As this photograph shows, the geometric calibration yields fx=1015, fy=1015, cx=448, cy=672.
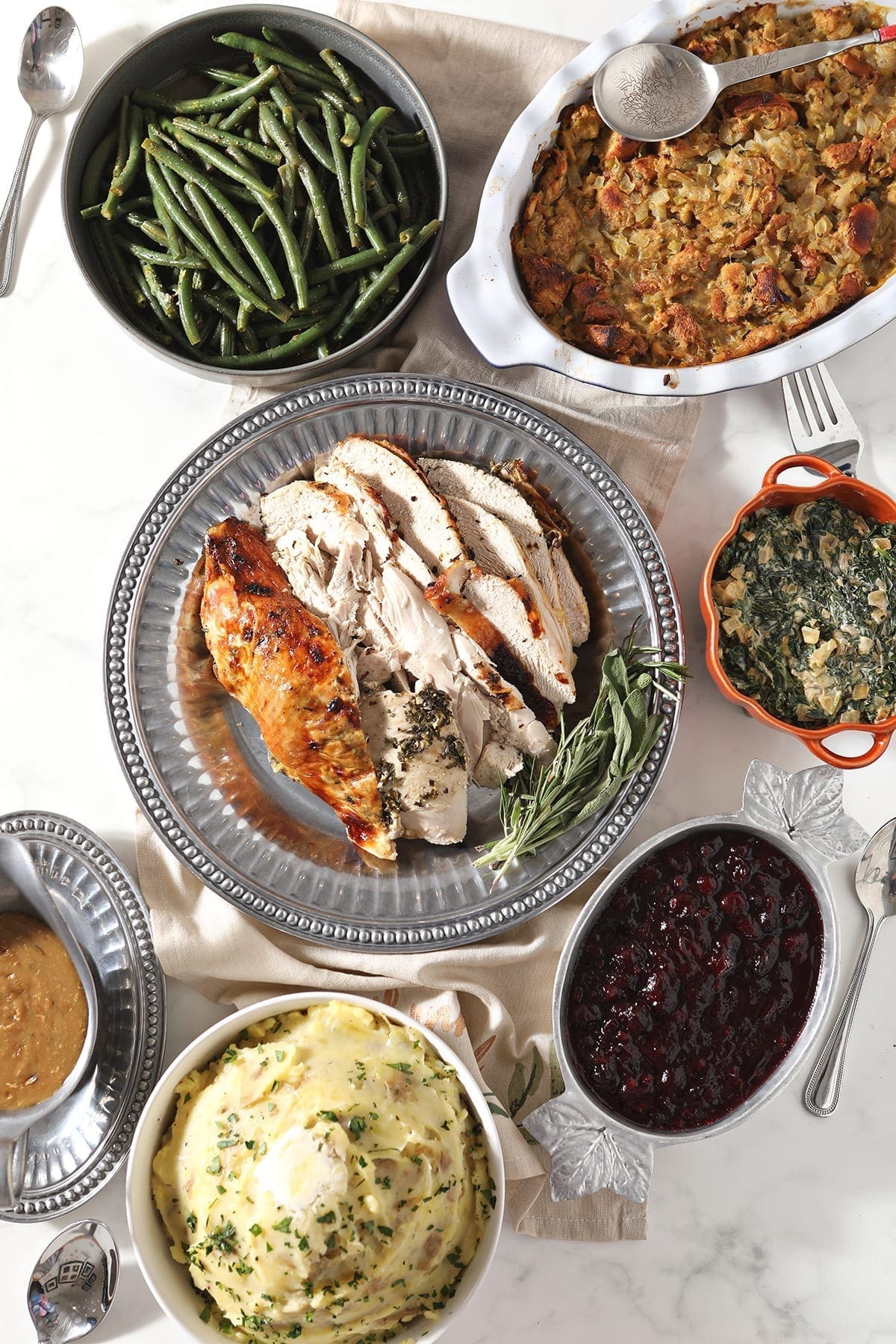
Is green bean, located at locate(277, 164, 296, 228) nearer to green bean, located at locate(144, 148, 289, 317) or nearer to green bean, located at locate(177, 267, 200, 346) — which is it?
green bean, located at locate(144, 148, 289, 317)

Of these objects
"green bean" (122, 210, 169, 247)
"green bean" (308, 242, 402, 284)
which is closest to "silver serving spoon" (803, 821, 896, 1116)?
"green bean" (308, 242, 402, 284)

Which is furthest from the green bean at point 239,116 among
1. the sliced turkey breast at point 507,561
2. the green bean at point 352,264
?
the sliced turkey breast at point 507,561

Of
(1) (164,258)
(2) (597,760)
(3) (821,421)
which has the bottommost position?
(2) (597,760)

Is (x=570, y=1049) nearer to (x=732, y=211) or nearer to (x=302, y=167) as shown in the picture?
(x=732, y=211)

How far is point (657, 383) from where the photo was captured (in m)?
2.93

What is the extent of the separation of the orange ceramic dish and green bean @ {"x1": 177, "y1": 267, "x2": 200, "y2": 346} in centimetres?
167

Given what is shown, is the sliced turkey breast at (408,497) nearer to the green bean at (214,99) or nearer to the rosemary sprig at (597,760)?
the rosemary sprig at (597,760)

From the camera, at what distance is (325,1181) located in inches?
95.3

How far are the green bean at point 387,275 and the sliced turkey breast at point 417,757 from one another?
3.74 ft

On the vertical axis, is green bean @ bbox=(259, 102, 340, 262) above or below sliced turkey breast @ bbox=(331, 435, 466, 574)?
above

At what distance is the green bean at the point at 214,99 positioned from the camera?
2.95 m

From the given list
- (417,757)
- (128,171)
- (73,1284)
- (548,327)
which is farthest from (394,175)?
(73,1284)

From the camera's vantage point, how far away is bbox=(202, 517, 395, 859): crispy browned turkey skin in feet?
9.05

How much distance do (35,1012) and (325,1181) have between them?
1053mm
